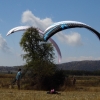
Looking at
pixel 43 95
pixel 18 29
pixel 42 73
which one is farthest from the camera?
pixel 18 29

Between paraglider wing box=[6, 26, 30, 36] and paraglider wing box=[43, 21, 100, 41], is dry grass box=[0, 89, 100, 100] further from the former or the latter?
paraglider wing box=[6, 26, 30, 36]

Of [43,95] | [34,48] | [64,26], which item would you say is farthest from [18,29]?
[43,95]

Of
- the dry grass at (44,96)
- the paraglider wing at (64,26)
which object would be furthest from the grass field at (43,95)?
the paraglider wing at (64,26)

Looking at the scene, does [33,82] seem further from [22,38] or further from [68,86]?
[22,38]

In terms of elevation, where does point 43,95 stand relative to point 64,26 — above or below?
below

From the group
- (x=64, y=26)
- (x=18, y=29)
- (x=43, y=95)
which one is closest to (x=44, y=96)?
(x=43, y=95)

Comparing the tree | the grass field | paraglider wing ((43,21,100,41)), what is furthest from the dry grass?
the tree

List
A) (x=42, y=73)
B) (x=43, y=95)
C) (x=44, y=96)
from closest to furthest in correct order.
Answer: (x=44, y=96), (x=43, y=95), (x=42, y=73)

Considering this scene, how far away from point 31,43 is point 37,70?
6909 mm

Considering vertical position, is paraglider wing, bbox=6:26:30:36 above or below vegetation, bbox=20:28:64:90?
above

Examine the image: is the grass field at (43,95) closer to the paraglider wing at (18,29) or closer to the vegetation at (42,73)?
the vegetation at (42,73)

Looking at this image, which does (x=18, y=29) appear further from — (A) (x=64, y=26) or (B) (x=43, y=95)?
(B) (x=43, y=95)

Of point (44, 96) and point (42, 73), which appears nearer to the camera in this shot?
point (44, 96)

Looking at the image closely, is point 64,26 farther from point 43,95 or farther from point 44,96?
point 44,96
